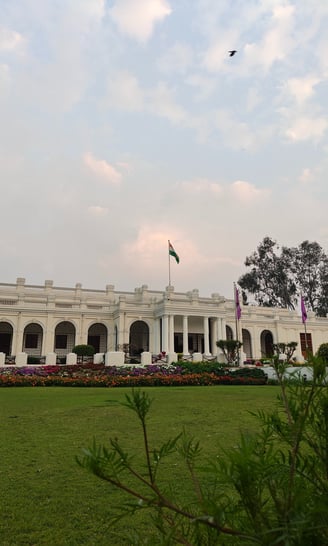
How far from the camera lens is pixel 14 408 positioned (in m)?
9.02

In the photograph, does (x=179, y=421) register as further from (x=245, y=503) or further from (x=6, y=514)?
(x=245, y=503)

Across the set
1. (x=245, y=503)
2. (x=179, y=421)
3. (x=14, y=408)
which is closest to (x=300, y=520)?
(x=245, y=503)

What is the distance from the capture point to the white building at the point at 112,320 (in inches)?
1238

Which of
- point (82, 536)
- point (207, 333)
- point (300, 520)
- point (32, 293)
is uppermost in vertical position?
point (32, 293)

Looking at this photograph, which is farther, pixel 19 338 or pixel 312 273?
pixel 312 273

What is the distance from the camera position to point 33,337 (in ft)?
110

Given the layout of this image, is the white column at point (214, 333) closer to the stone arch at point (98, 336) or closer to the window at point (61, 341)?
the stone arch at point (98, 336)

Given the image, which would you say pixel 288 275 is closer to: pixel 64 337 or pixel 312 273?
pixel 312 273

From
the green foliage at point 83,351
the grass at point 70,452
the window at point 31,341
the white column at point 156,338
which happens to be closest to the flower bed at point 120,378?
the grass at point 70,452

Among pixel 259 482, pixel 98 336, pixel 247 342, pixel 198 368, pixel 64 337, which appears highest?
pixel 98 336

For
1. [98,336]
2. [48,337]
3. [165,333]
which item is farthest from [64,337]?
[165,333]

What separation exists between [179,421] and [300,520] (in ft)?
21.6

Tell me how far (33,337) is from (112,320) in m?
6.89

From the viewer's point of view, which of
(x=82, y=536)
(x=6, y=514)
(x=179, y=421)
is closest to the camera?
(x=82, y=536)
